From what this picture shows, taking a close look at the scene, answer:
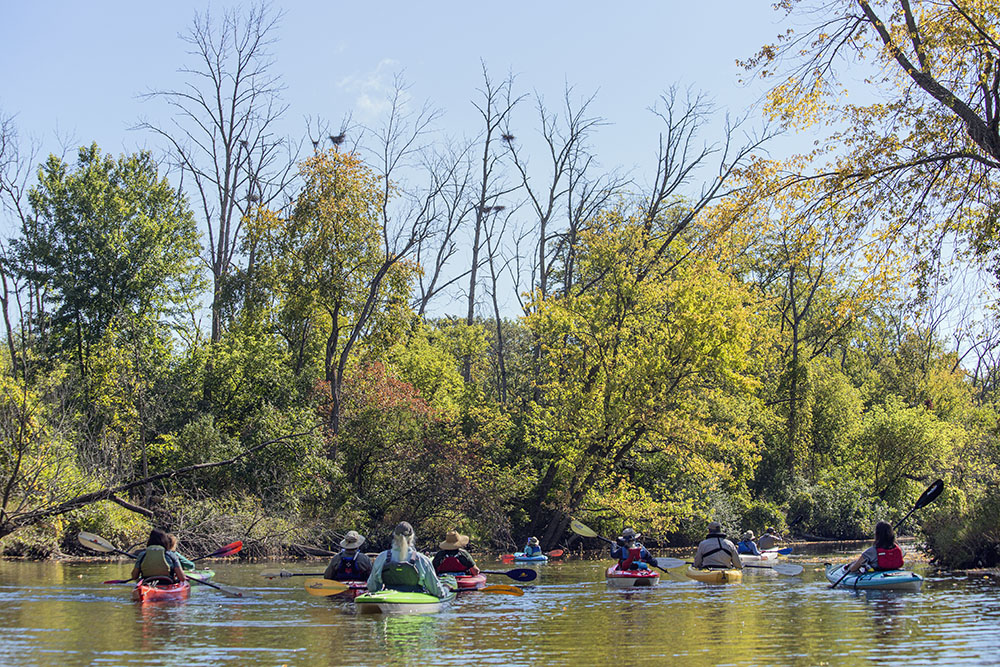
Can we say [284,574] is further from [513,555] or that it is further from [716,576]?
[513,555]

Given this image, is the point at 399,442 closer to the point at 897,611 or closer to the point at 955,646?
the point at 897,611

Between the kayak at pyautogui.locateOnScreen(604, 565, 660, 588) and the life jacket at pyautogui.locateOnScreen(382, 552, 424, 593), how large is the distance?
245 inches

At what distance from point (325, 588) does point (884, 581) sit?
32.6ft

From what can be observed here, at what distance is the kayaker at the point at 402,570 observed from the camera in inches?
563

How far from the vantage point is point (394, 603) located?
539 inches

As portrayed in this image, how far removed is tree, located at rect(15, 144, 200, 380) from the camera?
35469 mm

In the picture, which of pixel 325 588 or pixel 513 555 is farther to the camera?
pixel 513 555

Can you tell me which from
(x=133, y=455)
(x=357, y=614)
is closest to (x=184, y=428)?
(x=133, y=455)

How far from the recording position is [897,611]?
46.3 feet

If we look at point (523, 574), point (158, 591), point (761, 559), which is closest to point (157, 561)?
point (158, 591)

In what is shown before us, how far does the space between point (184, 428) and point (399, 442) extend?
22.0 ft

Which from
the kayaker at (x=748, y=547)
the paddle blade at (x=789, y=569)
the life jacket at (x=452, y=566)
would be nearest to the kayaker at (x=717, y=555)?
the paddle blade at (x=789, y=569)

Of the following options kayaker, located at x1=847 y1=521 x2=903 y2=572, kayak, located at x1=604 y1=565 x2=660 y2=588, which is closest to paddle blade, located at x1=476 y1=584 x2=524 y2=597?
kayak, located at x1=604 y1=565 x2=660 y2=588

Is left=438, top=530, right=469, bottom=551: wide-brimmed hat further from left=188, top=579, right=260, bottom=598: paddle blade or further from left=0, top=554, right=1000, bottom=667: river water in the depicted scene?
left=188, top=579, right=260, bottom=598: paddle blade
